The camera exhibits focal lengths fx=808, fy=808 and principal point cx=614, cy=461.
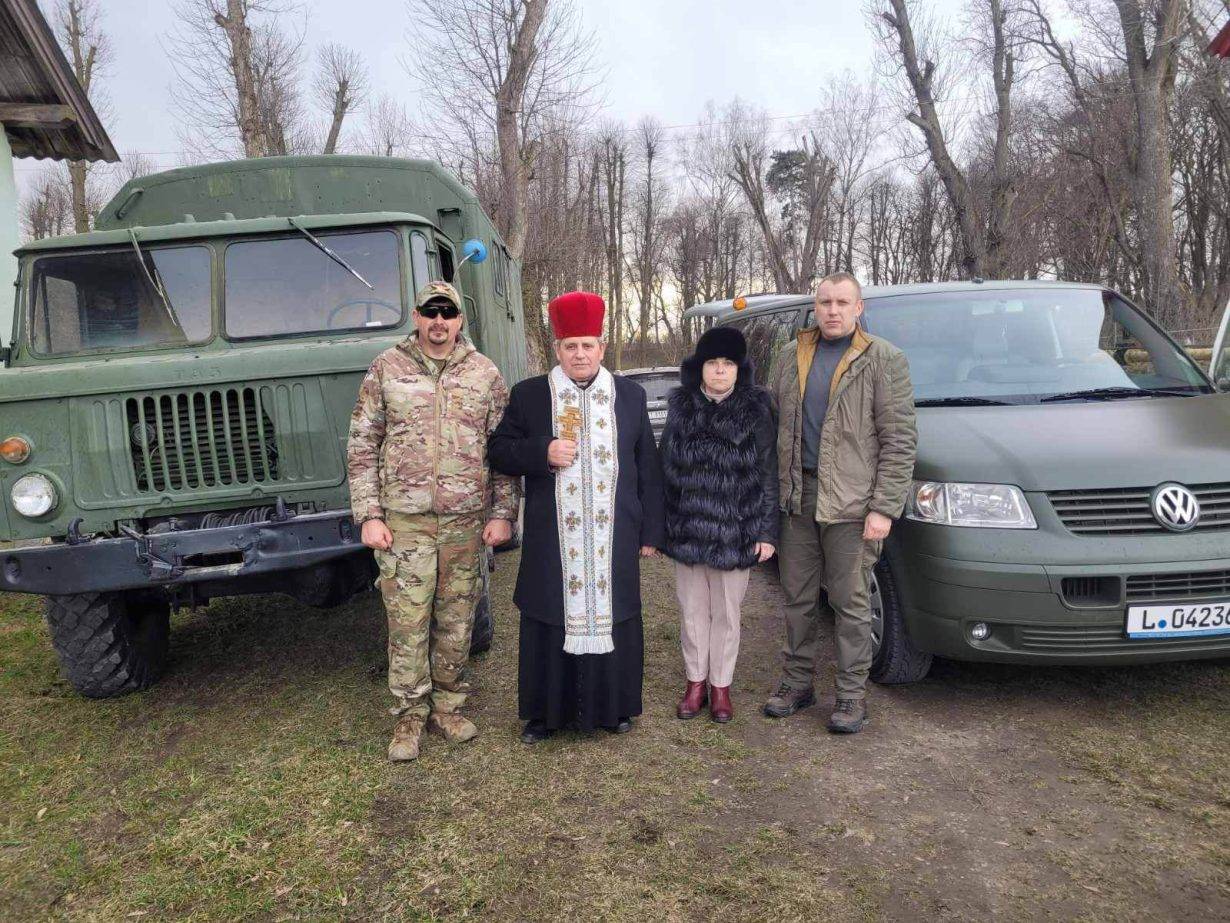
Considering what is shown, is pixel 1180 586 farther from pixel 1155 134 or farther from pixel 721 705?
pixel 1155 134

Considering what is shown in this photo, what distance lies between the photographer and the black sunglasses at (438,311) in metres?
3.46

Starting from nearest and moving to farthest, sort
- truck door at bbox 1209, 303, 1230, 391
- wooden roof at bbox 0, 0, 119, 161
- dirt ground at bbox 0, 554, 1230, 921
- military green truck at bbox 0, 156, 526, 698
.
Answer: dirt ground at bbox 0, 554, 1230, 921
military green truck at bbox 0, 156, 526, 698
truck door at bbox 1209, 303, 1230, 391
wooden roof at bbox 0, 0, 119, 161

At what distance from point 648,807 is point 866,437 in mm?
1759

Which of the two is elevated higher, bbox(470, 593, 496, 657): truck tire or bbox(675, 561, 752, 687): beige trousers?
bbox(675, 561, 752, 687): beige trousers

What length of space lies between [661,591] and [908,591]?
2.68m

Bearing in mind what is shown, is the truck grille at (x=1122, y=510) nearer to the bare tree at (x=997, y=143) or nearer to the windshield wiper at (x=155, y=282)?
the windshield wiper at (x=155, y=282)

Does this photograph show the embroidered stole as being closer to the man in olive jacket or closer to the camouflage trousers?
the camouflage trousers

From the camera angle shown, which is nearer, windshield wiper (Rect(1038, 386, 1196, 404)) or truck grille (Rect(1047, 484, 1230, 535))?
truck grille (Rect(1047, 484, 1230, 535))

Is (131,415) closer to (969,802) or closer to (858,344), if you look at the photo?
(858,344)

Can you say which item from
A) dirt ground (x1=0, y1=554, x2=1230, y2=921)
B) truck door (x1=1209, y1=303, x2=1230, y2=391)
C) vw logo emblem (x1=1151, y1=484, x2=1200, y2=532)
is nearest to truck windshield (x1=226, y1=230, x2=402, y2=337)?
dirt ground (x1=0, y1=554, x2=1230, y2=921)

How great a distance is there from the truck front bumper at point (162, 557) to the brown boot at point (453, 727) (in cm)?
90

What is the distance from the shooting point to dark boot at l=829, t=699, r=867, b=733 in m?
3.61

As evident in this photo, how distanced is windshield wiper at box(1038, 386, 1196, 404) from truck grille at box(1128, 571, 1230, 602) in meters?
1.09

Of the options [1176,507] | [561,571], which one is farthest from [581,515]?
[1176,507]
